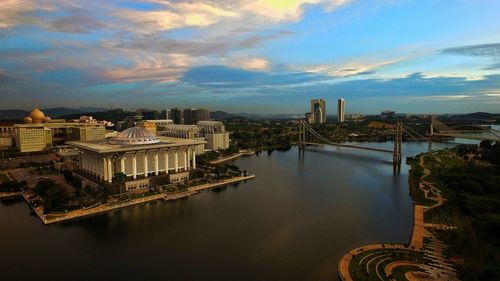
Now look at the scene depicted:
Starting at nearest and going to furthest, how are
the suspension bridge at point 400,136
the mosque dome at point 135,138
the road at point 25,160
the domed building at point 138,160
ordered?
1. the domed building at point 138,160
2. the mosque dome at point 135,138
3. the road at point 25,160
4. the suspension bridge at point 400,136

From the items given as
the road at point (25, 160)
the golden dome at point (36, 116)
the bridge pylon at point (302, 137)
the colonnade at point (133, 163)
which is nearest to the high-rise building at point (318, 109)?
the bridge pylon at point (302, 137)

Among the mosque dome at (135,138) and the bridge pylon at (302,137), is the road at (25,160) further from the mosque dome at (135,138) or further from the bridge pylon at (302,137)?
the bridge pylon at (302,137)

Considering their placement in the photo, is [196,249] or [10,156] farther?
[10,156]

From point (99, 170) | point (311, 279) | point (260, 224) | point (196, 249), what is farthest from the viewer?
point (99, 170)

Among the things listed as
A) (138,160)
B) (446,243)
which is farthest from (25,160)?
(446,243)

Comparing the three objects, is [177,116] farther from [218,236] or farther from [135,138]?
[218,236]

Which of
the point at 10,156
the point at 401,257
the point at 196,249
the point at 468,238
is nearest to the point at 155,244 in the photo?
the point at 196,249

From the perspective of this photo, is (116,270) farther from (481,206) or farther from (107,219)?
(481,206)
